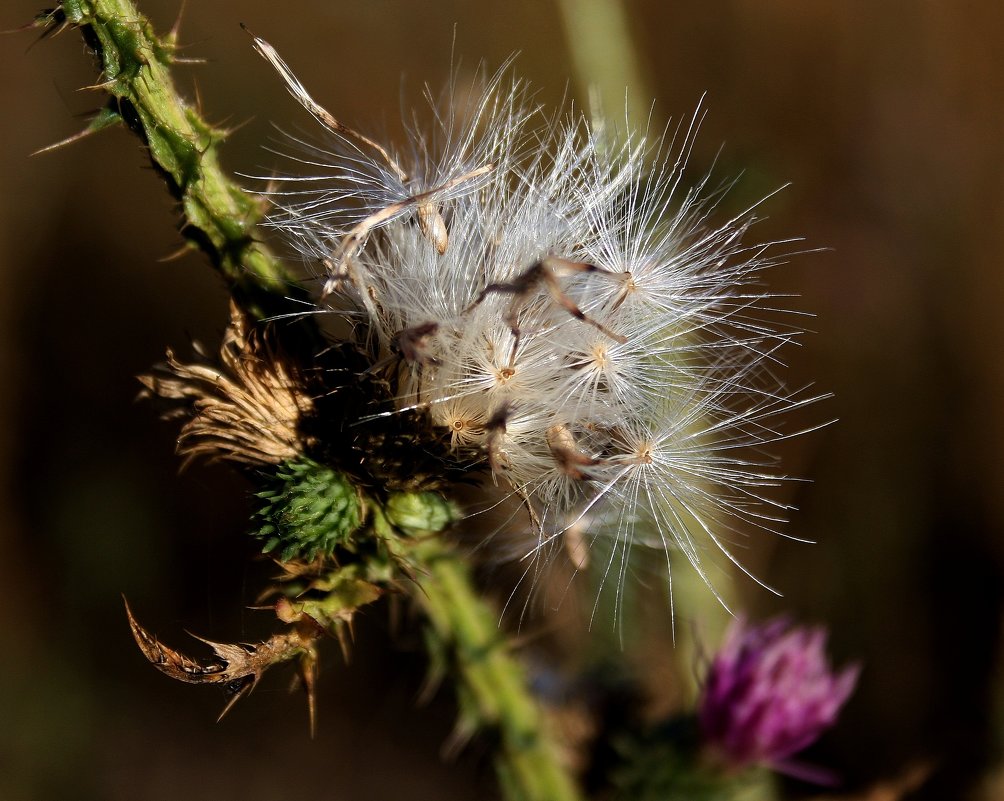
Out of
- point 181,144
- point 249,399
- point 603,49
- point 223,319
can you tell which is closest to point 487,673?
point 249,399

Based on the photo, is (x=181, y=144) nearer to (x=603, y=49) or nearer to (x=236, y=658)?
(x=236, y=658)

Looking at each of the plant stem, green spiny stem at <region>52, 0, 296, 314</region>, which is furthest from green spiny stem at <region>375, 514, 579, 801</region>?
green spiny stem at <region>52, 0, 296, 314</region>

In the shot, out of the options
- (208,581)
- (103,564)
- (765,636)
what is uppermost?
(103,564)

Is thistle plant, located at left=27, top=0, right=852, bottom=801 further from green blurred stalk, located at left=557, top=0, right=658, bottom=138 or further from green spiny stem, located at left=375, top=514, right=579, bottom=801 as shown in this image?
green blurred stalk, located at left=557, top=0, right=658, bottom=138

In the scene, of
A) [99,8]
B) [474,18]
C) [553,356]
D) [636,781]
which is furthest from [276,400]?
[474,18]

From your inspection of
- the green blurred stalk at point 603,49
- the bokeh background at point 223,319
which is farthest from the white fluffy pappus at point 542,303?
the bokeh background at point 223,319

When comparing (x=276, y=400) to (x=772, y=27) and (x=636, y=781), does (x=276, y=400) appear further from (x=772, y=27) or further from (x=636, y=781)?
(x=772, y=27)
